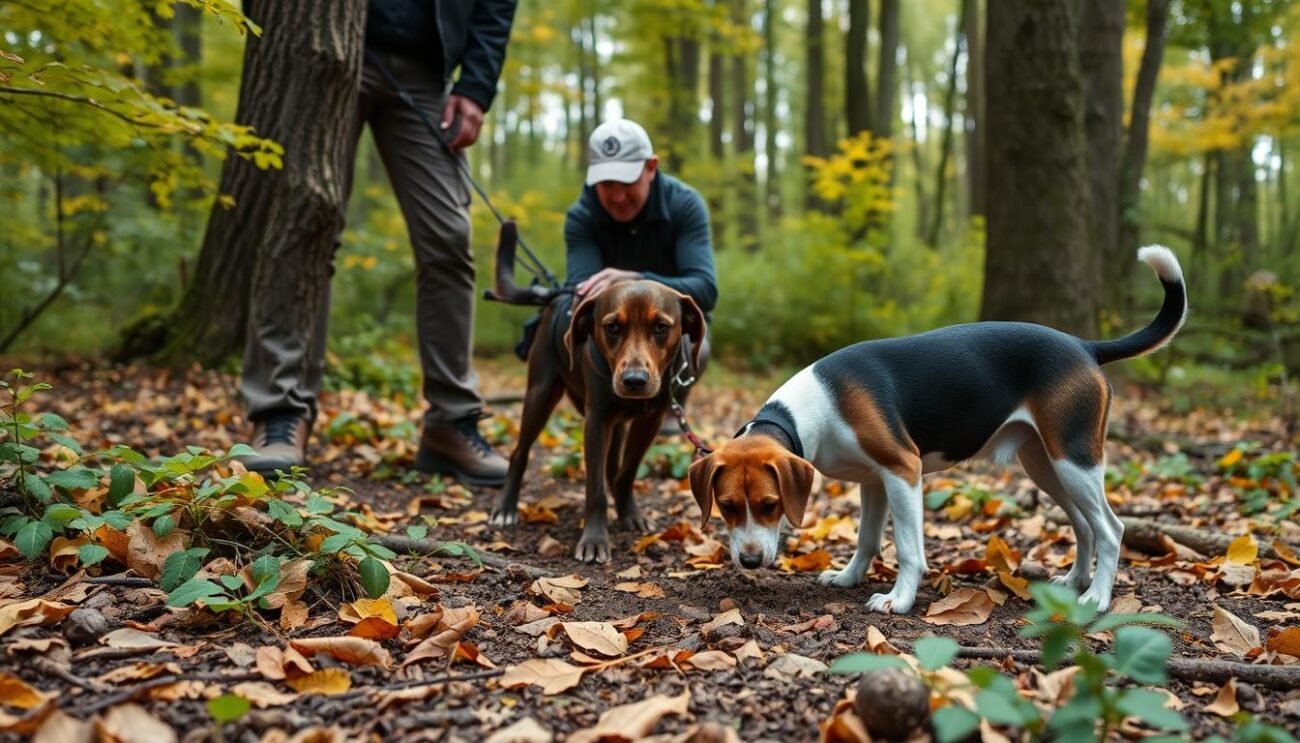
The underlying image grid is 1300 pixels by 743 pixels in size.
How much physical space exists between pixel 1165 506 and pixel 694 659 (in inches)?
141

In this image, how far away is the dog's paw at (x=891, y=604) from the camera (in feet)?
10.4

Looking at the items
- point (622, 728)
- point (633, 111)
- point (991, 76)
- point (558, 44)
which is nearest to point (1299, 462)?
point (991, 76)

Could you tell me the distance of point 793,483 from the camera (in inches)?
123

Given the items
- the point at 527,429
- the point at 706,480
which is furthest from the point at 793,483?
the point at 527,429

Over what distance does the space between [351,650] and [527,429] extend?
7.16ft

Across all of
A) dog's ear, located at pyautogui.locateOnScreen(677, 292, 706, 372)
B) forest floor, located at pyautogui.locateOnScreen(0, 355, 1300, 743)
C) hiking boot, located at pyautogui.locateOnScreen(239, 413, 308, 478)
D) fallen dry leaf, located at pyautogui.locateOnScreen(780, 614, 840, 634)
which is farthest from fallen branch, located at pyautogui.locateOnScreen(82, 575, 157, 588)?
dog's ear, located at pyautogui.locateOnScreen(677, 292, 706, 372)

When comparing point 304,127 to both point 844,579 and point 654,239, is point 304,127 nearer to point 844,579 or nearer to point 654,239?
point 654,239

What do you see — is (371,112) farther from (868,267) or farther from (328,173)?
(868,267)

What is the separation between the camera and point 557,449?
21.9 ft

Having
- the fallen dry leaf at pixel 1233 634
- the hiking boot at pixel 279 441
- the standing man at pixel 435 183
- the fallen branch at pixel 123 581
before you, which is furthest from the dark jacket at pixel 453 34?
the fallen dry leaf at pixel 1233 634

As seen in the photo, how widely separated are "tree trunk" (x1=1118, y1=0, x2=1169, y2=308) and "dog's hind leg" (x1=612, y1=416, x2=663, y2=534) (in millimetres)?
9334

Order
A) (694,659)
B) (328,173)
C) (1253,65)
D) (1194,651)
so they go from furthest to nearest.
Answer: (1253,65) < (328,173) < (1194,651) < (694,659)

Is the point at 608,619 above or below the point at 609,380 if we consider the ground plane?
below

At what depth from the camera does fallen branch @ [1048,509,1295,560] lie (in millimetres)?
3861
